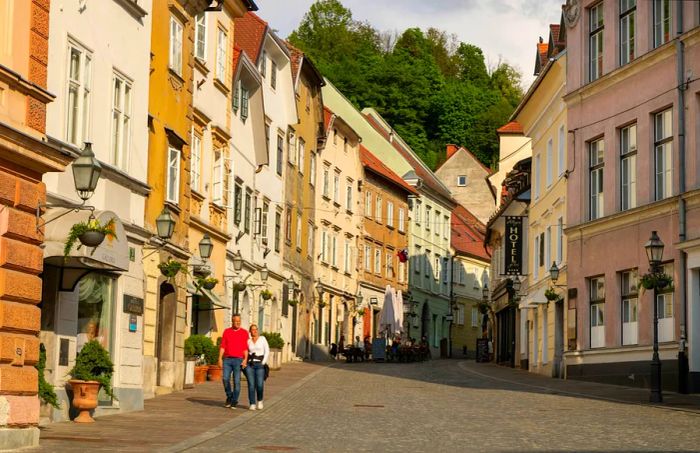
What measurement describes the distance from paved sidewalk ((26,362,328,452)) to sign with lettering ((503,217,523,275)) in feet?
76.3

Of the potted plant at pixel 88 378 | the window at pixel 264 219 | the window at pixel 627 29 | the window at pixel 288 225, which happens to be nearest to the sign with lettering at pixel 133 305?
the potted plant at pixel 88 378

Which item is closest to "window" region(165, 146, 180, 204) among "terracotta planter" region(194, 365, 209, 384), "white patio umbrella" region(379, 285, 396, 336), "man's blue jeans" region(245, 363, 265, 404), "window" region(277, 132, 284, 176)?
"man's blue jeans" region(245, 363, 265, 404)

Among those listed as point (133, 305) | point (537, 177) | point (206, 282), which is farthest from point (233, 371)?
point (537, 177)

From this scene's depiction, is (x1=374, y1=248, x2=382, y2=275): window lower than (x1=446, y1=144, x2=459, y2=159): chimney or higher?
lower

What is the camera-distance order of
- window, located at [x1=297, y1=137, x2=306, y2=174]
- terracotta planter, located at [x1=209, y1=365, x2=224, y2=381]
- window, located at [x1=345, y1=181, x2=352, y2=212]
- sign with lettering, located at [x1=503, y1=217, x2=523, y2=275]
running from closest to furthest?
terracotta planter, located at [x1=209, y1=365, x2=224, y2=381], sign with lettering, located at [x1=503, y1=217, x2=523, y2=275], window, located at [x1=297, y1=137, x2=306, y2=174], window, located at [x1=345, y1=181, x2=352, y2=212]

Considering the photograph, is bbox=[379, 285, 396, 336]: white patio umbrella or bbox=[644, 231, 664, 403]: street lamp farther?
Answer: bbox=[379, 285, 396, 336]: white patio umbrella

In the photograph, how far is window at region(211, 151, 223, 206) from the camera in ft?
114

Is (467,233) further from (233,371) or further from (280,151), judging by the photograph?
(233,371)

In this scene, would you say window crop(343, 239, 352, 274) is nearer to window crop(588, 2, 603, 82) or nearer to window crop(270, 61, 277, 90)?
window crop(270, 61, 277, 90)

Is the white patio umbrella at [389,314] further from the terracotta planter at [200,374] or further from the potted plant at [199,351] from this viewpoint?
the terracotta planter at [200,374]

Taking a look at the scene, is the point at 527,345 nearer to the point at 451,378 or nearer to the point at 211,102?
the point at 451,378

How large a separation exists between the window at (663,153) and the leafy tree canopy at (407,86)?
60463 millimetres

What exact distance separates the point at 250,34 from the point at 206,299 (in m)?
13.7

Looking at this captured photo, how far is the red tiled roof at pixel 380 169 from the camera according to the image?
6950 centimetres
